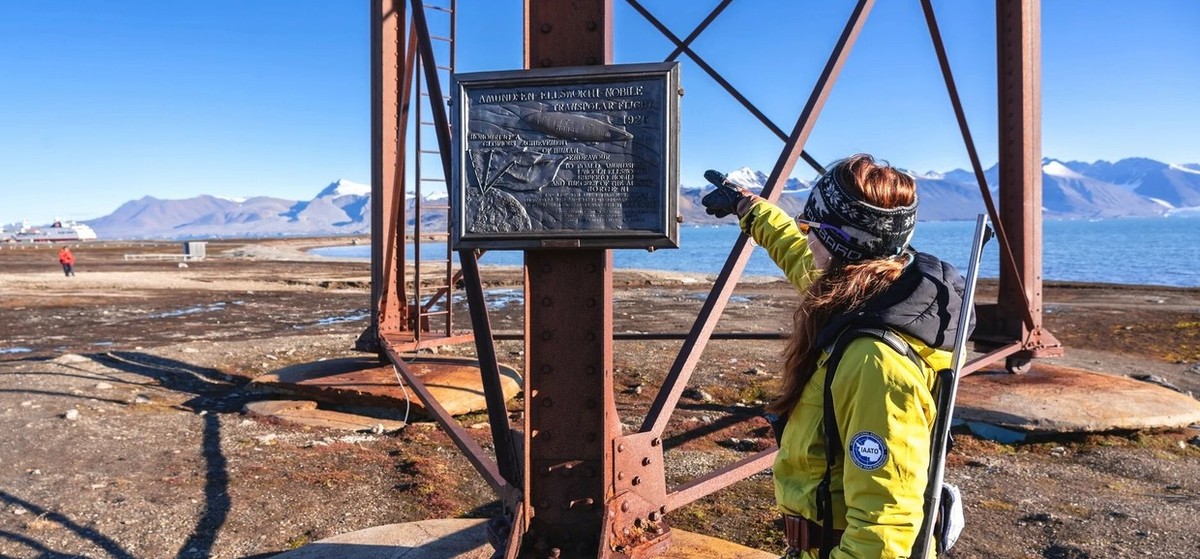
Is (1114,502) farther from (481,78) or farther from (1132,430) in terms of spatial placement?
(481,78)

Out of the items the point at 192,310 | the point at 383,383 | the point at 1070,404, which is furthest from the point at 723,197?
the point at 192,310

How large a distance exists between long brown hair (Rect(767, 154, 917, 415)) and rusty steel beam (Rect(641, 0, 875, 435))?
1671 mm

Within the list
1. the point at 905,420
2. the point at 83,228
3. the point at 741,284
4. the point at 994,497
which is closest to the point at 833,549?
the point at 905,420

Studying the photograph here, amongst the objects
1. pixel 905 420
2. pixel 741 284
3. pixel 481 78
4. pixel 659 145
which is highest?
pixel 481 78

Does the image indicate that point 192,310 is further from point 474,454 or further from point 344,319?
point 474,454

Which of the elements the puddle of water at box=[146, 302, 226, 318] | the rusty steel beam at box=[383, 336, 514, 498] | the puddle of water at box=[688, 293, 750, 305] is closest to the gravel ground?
the rusty steel beam at box=[383, 336, 514, 498]

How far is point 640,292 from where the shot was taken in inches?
1094

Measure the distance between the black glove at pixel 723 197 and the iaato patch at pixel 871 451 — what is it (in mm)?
1317

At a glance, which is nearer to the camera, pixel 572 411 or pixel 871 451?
pixel 871 451

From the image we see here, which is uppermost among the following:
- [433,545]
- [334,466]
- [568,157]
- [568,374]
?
[568,157]

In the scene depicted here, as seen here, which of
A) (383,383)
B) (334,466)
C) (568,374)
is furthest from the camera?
(383,383)

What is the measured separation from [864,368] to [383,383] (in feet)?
23.0

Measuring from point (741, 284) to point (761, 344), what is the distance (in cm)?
1862

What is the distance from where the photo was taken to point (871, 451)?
1999mm
